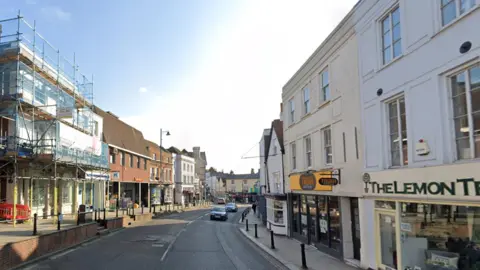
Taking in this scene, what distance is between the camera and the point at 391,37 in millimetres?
11094

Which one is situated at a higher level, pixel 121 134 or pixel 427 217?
pixel 121 134

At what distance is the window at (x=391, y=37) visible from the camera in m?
10.8

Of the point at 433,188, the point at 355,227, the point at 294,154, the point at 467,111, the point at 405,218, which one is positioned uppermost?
the point at 467,111

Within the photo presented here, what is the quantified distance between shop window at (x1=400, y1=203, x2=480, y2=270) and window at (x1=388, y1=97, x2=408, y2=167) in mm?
1348

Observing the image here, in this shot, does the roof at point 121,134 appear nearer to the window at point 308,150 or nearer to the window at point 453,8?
the window at point 308,150

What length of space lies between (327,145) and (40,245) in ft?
39.1

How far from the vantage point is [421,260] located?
372 inches

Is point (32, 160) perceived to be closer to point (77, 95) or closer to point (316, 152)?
point (77, 95)

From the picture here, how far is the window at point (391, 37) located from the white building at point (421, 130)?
29 millimetres

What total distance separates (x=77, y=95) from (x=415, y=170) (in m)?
22.8

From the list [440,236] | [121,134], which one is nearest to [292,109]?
[440,236]

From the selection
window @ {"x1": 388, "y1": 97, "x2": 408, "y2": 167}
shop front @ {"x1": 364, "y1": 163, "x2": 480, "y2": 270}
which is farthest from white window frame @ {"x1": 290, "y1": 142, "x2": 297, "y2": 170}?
window @ {"x1": 388, "y1": 97, "x2": 408, "y2": 167}

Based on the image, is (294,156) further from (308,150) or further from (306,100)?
(306,100)

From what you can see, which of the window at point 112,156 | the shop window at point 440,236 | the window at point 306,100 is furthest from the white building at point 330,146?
the window at point 112,156
